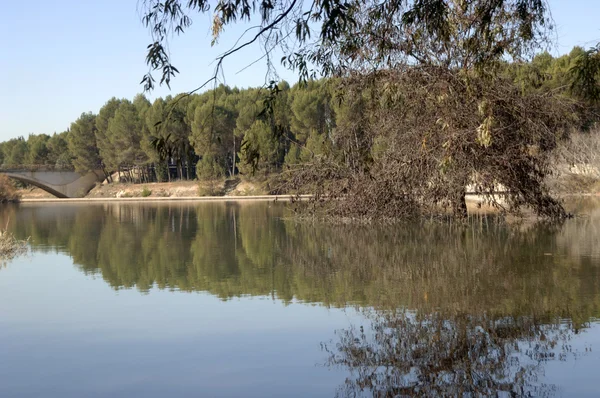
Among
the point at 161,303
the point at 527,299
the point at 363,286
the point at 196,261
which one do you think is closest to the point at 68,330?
the point at 161,303

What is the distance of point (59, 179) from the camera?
268 feet

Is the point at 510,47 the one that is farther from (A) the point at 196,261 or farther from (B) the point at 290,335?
(B) the point at 290,335

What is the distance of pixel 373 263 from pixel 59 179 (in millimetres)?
70646

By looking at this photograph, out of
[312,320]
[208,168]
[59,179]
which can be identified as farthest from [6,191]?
[312,320]

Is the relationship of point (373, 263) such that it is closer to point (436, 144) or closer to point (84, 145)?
point (436, 144)

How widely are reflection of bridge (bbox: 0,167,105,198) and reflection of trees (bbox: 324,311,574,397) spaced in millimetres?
72418

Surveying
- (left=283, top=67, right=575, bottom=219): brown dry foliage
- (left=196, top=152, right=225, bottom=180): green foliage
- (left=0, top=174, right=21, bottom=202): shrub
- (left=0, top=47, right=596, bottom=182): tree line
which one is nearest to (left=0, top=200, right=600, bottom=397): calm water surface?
(left=283, top=67, right=575, bottom=219): brown dry foliage

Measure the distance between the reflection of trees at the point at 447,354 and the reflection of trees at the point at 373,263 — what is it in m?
0.89

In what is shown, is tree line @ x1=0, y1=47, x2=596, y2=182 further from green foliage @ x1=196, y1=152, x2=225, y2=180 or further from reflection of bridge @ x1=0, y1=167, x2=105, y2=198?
reflection of bridge @ x1=0, y1=167, x2=105, y2=198

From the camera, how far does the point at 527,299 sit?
37.9ft

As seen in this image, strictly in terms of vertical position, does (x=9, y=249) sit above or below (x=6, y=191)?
above

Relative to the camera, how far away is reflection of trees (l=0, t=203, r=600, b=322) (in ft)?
39.3

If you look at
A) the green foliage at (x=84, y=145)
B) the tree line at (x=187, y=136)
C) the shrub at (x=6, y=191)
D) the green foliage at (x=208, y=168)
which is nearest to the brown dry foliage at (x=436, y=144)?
the tree line at (x=187, y=136)

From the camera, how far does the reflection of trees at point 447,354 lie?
23.6 ft
